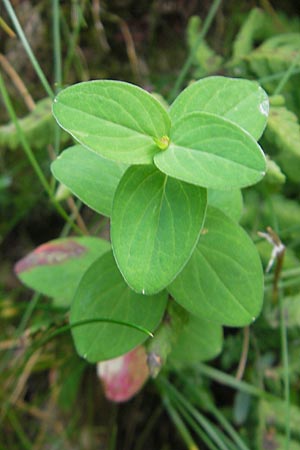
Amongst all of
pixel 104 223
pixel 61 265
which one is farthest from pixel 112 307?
pixel 104 223

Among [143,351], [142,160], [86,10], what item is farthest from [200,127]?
[86,10]

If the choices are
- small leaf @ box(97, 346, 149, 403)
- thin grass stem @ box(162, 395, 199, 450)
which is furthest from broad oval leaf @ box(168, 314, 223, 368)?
thin grass stem @ box(162, 395, 199, 450)

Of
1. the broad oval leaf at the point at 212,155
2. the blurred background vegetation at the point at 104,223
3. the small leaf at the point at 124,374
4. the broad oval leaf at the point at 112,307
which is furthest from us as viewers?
the blurred background vegetation at the point at 104,223

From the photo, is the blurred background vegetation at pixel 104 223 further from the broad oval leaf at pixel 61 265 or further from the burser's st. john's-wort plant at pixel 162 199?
the burser's st. john's-wort plant at pixel 162 199

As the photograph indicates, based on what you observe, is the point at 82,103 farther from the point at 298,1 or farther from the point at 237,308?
the point at 298,1

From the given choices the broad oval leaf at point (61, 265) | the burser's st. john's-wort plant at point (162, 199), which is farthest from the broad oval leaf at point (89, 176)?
the broad oval leaf at point (61, 265)

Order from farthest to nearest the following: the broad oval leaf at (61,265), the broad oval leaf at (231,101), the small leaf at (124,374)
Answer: the small leaf at (124,374) → the broad oval leaf at (61,265) → the broad oval leaf at (231,101)

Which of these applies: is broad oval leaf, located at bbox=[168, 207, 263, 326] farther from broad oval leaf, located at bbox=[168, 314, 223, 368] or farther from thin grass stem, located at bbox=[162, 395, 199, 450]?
thin grass stem, located at bbox=[162, 395, 199, 450]

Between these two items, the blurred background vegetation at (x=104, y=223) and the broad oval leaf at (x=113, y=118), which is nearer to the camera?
the broad oval leaf at (x=113, y=118)
